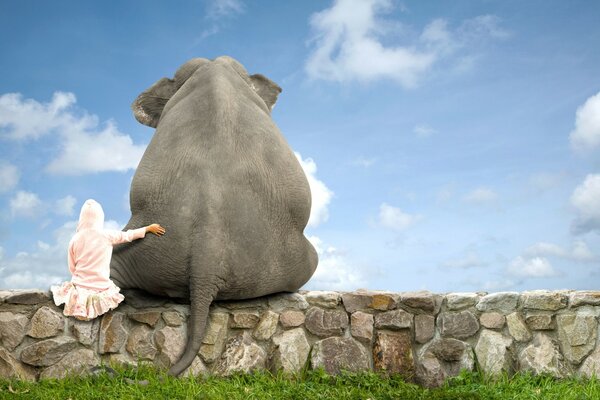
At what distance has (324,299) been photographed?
5.91 m

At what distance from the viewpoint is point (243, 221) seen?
218 inches

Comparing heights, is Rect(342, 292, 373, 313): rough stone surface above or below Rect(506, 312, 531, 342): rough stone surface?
above

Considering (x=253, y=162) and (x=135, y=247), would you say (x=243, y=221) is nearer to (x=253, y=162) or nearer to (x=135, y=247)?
(x=253, y=162)

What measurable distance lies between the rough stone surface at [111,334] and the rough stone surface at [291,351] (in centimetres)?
134

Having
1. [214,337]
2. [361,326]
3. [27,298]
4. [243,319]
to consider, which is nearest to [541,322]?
[361,326]

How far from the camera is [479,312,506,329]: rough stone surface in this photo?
5.74 meters

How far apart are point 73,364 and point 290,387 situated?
1905 millimetres

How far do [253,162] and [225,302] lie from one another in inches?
50.5

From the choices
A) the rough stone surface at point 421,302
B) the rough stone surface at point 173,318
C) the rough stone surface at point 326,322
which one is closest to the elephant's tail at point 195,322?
the rough stone surface at point 173,318

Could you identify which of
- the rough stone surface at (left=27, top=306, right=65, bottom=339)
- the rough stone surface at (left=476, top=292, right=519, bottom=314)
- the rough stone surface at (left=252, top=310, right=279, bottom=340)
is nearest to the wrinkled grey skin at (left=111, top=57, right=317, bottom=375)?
the rough stone surface at (left=252, top=310, right=279, bottom=340)

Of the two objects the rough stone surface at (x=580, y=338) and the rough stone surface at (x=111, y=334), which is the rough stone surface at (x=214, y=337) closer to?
the rough stone surface at (x=111, y=334)

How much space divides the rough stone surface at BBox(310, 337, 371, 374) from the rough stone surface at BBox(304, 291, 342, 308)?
0.31 m

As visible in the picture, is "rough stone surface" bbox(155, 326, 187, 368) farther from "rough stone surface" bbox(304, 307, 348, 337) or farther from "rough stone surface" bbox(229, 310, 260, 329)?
"rough stone surface" bbox(304, 307, 348, 337)

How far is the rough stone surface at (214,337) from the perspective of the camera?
564cm
